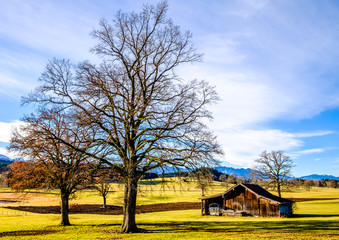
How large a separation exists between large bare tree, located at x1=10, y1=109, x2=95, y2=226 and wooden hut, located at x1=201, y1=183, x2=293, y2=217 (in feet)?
92.3

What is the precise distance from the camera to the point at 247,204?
4631cm

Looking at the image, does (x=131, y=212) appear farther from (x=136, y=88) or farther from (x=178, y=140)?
(x=136, y=88)

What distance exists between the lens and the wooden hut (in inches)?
1724

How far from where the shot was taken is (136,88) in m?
24.9

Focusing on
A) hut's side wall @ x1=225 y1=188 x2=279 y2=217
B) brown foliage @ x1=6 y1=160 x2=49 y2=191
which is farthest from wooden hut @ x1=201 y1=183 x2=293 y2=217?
brown foliage @ x1=6 y1=160 x2=49 y2=191

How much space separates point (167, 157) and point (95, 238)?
804 centimetres

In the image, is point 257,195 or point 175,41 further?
point 257,195

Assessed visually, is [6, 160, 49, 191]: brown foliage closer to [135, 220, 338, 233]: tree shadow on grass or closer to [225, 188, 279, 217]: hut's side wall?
[135, 220, 338, 233]: tree shadow on grass

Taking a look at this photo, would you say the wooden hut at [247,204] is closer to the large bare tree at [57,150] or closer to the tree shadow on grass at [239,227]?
the tree shadow on grass at [239,227]

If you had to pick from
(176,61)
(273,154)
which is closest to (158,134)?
(176,61)

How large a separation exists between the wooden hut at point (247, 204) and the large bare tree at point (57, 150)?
2814cm

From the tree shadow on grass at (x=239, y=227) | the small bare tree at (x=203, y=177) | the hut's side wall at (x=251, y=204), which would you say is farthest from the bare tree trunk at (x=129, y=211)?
the hut's side wall at (x=251, y=204)

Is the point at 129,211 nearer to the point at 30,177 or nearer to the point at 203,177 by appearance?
the point at 203,177

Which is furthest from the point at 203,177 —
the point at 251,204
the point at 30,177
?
the point at 251,204
